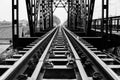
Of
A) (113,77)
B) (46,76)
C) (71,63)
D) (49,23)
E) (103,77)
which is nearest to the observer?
(113,77)

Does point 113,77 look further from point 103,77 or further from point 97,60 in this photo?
point 97,60

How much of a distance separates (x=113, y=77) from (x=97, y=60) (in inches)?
51.8

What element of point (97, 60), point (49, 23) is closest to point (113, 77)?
point (97, 60)

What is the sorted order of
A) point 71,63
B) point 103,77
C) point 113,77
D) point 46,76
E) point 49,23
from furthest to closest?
point 49,23, point 71,63, point 46,76, point 103,77, point 113,77

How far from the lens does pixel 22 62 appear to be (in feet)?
16.2

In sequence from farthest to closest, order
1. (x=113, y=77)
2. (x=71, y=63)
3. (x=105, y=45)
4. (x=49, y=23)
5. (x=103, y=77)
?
1. (x=49, y=23)
2. (x=105, y=45)
3. (x=71, y=63)
4. (x=103, y=77)
5. (x=113, y=77)

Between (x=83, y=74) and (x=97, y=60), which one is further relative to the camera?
(x=97, y=60)

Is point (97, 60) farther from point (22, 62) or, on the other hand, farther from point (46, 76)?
point (22, 62)

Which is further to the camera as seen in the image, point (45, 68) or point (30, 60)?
point (30, 60)

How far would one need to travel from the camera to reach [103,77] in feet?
13.6

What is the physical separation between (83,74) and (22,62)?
136 centimetres

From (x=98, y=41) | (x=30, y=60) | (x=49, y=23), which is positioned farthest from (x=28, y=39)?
(x=49, y=23)

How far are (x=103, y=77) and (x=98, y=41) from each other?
23.1ft

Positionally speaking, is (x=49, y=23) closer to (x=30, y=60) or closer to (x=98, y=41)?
(x=98, y=41)
